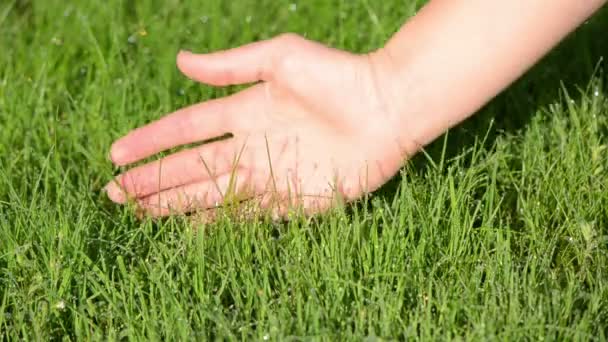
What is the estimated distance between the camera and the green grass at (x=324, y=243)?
233 centimetres

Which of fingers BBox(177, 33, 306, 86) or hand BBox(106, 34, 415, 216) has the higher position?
fingers BBox(177, 33, 306, 86)

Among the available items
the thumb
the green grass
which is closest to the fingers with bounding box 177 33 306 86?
the thumb

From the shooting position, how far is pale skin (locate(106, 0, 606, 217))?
104 inches

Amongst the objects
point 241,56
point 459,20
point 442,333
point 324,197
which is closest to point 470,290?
→ point 442,333

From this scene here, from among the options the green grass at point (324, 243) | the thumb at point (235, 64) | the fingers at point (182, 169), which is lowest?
the green grass at point (324, 243)

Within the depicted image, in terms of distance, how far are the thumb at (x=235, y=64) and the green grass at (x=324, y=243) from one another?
420 millimetres

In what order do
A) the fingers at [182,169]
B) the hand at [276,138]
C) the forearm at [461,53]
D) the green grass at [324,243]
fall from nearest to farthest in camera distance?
the green grass at [324,243] → the forearm at [461,53] → the hand at [276,138] → the fingers at [182,169]

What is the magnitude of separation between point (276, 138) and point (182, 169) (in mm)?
270

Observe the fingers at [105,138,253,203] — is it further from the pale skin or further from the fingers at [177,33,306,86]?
the fingers at [177,33,306,86]

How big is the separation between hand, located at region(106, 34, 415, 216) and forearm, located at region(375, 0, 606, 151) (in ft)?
0.21

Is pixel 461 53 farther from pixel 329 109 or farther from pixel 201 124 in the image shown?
pixel 201 124

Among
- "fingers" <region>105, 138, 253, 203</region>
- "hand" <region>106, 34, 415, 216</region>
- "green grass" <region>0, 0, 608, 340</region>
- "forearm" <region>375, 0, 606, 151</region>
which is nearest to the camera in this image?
"green grass" <region>0, 0, 608, 340</region>

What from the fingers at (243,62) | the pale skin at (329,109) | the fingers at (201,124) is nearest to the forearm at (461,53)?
the pale skin at (329,109)

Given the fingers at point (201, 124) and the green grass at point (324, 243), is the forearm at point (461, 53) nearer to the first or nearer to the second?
the green grass at point (324, 243)
